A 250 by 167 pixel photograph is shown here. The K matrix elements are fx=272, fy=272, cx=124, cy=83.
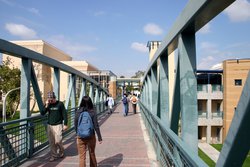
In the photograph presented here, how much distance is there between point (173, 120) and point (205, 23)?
6.89 ft

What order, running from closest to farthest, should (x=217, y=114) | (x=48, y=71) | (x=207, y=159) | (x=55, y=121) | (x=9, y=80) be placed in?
(x=55, y=121) < (x=9, y=80) < (x=207, y=159) < (x=217, y=114) < (x=48, y=71)

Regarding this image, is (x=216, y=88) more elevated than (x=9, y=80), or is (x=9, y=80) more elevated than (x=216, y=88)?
Answer: (x=9, y=80)

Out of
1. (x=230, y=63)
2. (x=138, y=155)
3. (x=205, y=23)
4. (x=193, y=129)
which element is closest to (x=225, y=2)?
(x=205, y=23)

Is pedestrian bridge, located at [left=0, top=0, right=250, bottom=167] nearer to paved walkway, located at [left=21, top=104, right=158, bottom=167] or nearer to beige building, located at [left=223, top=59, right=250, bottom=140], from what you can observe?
paved walkway, located at [left=21, top=104, right=158, bottom=167]

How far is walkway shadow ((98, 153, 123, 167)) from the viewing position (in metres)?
5.35

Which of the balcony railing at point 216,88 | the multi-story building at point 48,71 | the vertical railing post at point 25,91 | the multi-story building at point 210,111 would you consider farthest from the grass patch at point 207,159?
the vertical railing post at point 25,91

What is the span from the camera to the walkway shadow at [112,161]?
5.35 m

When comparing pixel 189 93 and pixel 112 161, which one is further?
pixel 112 161

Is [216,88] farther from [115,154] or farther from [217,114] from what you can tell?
[115,154]

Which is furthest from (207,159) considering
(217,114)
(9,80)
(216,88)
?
(9,80)

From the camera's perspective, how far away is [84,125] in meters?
4.59

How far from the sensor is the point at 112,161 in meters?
5.60

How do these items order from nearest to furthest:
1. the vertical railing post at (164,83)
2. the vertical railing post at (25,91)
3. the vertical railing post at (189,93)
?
the vertical railing post at (189,93)
the vertical railing post at (164,83)
the vertical railing post at (25,91)

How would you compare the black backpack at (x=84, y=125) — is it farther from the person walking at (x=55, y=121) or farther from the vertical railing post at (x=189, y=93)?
the vertical railing post at (x=189, y=93)
